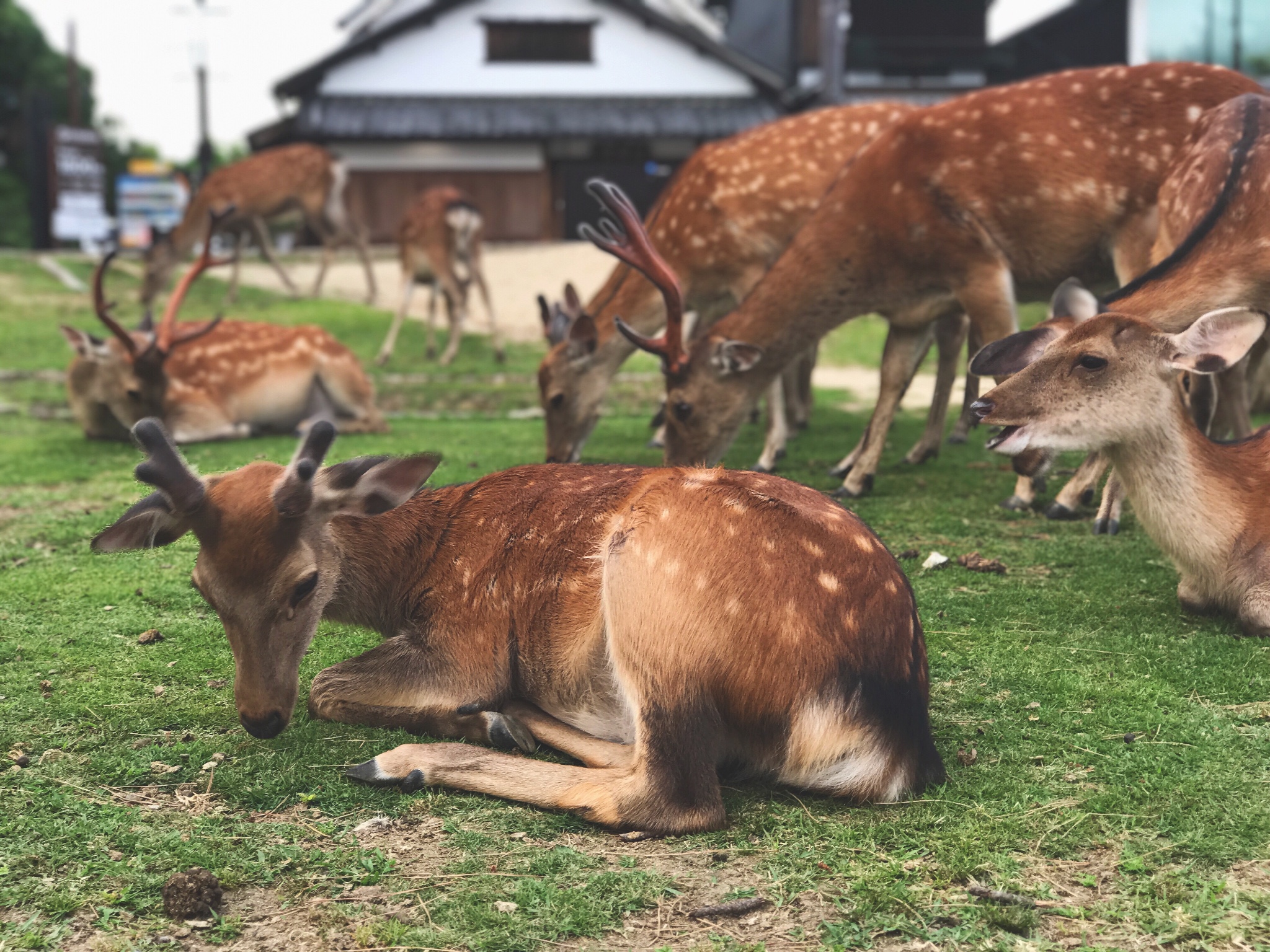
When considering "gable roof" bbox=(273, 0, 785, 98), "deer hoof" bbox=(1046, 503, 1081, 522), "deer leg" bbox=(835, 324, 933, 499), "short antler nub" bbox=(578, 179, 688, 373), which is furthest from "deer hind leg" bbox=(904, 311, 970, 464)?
"gable roof" bbox=(273, 0, 785, 98)

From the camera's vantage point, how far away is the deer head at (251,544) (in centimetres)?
302

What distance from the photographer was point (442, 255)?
14.0m

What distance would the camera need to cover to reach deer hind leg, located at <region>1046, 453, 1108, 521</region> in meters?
5.73

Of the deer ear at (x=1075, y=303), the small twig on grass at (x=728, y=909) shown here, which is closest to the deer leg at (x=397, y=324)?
the deer ear at (x=1075, y=303)

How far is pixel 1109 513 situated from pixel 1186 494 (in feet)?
4.85

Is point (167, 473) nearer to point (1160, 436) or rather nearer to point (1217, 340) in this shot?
point (1160, 436)

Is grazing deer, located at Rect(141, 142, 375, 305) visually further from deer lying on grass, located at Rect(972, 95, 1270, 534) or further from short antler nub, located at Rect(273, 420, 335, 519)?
short antler nub, located at Rect(273, 420, 335, 519)

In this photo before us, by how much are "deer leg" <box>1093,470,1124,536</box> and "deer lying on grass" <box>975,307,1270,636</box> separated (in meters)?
1.32

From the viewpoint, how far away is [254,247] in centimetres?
3241

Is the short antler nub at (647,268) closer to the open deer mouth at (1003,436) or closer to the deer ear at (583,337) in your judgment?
the deer ear at (583,337)

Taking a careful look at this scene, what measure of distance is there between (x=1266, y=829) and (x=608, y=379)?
223 inches

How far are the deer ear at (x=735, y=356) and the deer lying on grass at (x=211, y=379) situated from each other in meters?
3.38

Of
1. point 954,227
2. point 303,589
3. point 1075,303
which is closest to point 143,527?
point 303,589

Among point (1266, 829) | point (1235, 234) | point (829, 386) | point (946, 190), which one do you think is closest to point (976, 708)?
point (1266, 829)
